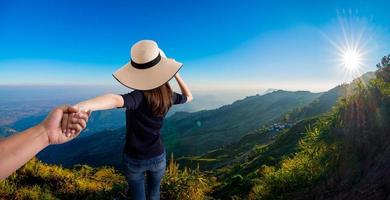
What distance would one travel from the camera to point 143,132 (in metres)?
6.03

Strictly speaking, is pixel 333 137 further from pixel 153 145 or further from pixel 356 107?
pixel 153 145

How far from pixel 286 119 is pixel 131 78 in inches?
3992

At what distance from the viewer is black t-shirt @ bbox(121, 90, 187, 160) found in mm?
5848

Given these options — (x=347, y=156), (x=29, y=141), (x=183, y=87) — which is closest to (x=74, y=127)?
(x=29, y=141)

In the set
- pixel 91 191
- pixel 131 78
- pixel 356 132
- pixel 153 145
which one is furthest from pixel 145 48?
pixel 91 191


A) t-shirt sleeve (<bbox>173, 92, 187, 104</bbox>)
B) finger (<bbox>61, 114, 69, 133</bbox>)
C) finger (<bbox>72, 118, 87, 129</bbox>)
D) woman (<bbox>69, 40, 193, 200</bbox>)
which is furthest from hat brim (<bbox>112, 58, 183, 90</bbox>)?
finger (<bbox>61, 114, 69, 133</bbox>)

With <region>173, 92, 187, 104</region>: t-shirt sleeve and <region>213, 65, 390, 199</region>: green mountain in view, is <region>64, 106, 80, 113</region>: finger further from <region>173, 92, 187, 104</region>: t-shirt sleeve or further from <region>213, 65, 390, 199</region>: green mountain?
<region>213, 65, 390, 199</region>: green mountain

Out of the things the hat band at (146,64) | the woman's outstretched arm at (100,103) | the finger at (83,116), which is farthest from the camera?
the hat band at (146,64)

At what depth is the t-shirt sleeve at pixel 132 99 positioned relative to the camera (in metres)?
4.66

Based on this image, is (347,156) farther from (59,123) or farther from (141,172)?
(59,123)

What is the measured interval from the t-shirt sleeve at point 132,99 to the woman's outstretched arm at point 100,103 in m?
0.49

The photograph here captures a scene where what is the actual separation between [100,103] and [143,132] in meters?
2.68

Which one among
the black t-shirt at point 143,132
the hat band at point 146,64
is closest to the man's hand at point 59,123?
the hat band at point 146,64

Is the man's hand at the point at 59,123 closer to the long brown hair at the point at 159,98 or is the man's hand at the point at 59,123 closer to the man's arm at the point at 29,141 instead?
the man's arm at the point at 29,141
